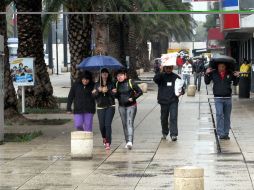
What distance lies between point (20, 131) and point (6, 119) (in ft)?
5.91

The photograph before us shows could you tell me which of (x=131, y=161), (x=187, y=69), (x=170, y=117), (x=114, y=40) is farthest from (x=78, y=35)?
(x=114, y=40)

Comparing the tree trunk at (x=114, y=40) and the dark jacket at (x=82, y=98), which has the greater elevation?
the tree trunk at (x=114, y=40)

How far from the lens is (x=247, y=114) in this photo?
23.0m

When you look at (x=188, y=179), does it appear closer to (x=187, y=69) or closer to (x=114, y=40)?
(x=187, y=69)

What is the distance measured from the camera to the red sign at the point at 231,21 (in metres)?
28.2

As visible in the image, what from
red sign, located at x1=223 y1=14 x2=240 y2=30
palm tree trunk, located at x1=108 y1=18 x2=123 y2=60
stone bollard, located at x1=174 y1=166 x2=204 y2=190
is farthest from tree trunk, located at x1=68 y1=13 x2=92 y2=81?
stone bollard, located at x1=174 y1=166 x2=204 y2=190

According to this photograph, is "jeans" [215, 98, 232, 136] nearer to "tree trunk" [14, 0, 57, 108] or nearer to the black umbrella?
the black umbrella

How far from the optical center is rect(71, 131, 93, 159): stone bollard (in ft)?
42.7

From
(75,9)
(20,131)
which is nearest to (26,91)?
(75,9)

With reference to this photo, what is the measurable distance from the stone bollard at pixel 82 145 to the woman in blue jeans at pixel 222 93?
377 centimetres

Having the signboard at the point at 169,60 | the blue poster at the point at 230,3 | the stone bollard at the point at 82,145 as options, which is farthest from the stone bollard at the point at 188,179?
the blue poster at the point at 230,3

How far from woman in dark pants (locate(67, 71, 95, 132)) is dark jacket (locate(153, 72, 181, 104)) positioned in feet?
5.88

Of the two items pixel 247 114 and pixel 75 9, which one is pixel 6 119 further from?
pixel 247 114

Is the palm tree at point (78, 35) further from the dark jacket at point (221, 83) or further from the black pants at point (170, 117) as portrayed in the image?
the dark jacket at point (221, 83)
